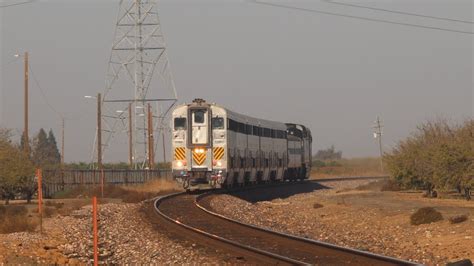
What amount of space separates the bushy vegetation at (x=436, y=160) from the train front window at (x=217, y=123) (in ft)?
32.5

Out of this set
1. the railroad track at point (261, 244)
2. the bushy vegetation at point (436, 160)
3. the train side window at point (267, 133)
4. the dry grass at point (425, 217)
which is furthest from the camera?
the train side window at point (267, 133)

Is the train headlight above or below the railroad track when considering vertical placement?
above

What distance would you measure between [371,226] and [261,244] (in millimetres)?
6737

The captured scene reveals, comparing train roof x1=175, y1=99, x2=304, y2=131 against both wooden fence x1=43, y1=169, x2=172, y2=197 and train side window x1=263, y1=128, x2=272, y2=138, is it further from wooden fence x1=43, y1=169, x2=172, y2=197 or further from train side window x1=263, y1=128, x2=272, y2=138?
wooden fence x1=43, y1=169, x2=172, y2=197

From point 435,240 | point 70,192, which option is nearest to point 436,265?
point 435,240

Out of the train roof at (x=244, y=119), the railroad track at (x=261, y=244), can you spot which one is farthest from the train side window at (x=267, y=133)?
the railroad track at (x=261, y=244)

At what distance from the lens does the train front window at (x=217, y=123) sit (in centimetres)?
3797

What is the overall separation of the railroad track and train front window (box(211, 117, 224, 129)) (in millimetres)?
10662

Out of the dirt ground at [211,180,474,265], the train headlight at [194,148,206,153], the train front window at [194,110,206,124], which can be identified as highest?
the train front window at [194,110,206,124]

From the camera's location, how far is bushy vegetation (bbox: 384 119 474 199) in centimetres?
3484

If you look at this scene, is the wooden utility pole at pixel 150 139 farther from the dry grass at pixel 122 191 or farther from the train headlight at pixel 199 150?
the train headlight at pixel 199 150

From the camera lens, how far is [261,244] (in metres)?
17.6

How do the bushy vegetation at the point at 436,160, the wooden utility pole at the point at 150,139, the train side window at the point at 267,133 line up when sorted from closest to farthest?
the bushy vegetation at the point at 436,160 → the train side window at the point at 267,133 → the wooden utility pole at the point at 150,139

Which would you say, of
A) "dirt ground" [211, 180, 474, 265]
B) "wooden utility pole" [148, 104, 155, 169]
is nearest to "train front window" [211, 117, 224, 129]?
"dirt ground" [211, 180, 474, 265]
